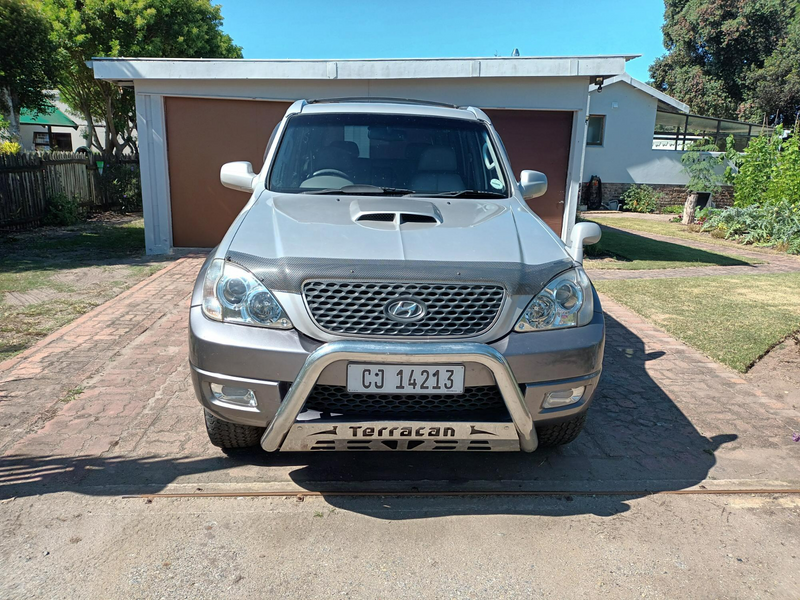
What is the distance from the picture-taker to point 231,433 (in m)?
3.16

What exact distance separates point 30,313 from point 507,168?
16.9ft

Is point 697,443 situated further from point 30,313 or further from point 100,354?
point 30,313

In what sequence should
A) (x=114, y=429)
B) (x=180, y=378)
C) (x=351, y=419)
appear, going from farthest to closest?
(x=180, y=378) < (x=114, y=429) < (x=351, y=419)

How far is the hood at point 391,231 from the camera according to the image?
2799 mm

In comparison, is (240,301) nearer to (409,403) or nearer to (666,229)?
(409,403)

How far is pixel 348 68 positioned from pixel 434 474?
752 cm

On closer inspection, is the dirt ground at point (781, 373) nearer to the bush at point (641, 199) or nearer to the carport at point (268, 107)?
the carport at point (268, 107)

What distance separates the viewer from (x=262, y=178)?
396 cm

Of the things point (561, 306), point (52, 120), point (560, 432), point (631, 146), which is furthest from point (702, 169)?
point (52, 120)

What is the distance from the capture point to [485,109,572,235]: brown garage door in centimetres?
991

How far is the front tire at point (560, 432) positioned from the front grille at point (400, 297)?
0.93 m

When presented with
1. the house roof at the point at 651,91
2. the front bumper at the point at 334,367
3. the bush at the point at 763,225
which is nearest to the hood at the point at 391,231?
the front bumper at the point at 334,367

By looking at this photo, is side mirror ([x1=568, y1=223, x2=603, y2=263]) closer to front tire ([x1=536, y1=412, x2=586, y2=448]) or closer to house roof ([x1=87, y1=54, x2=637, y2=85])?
front tire ([x1=536, y1=412, x2=586, y2=448])

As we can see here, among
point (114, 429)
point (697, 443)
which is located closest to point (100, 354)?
point (114, 429)
